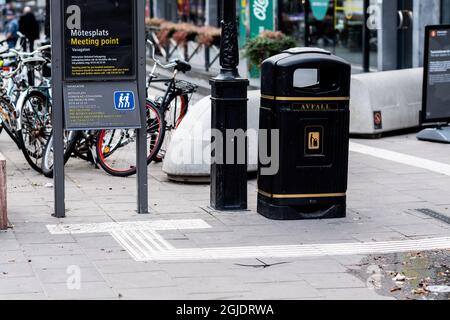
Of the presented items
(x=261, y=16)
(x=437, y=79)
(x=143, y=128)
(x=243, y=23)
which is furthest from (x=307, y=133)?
(x=243, y=23)

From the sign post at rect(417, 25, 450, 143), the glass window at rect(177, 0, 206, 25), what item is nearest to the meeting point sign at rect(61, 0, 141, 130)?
the sign post at rect(417, 25, 450, 143)

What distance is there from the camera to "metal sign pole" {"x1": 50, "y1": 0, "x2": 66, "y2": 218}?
27.4 ft

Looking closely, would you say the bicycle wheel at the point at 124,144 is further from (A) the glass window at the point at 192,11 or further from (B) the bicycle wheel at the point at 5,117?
(A) the glass window at the point at 192,11

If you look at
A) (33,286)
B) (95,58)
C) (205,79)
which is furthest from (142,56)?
(205,79)

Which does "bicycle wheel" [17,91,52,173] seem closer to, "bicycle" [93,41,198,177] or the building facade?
"bicycle" [93,41,198,177]

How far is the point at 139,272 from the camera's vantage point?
6.75 m

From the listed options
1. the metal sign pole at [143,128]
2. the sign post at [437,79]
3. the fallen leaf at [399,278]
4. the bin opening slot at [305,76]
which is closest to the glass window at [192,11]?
the bin opening slot at [305,76]

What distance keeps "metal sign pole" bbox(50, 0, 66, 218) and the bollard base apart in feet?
5.76

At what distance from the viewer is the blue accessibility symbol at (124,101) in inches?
339

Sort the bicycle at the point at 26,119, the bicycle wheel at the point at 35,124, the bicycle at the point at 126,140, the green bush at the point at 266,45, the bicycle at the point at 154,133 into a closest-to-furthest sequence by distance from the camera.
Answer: the bicycle at the point at 126,140, the bicycle at the point at 154,133, the bicycle at the point at 26,119, the bicycle wheel at the point at 35,124, the green bush at the point at 266,45

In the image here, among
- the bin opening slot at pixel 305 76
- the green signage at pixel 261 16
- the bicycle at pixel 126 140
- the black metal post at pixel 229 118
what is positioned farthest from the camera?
the green signage at pixel 261 16

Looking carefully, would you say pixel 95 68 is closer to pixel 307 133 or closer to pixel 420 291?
pixel 307 133

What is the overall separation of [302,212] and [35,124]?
3.99m
